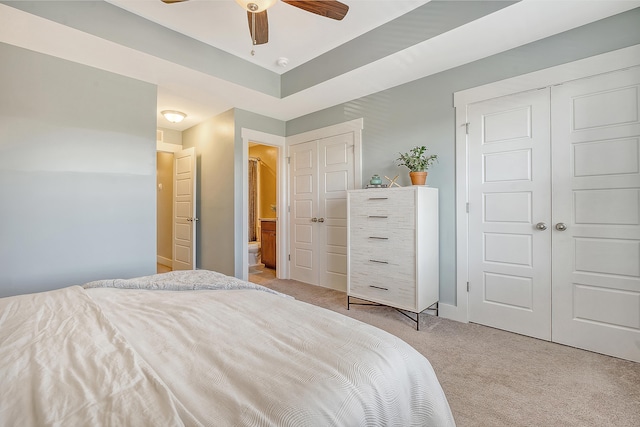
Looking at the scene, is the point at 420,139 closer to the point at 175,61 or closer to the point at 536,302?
the point at 536,302

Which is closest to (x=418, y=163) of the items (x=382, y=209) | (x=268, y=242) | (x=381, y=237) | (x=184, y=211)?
(x=382, y=209)

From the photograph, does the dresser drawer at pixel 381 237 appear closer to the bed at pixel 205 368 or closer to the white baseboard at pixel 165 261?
the bed at pixel 205 368

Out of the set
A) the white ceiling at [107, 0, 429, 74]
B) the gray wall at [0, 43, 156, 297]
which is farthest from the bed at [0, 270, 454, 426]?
the white ceiling at [107, 0, 429, 74]

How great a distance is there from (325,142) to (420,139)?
1.32 meters

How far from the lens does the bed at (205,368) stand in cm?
62

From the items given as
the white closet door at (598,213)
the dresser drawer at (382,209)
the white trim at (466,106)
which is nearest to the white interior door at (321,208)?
the dresser drawer at (382,209)

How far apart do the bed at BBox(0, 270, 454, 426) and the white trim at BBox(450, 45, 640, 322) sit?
6.59 ft

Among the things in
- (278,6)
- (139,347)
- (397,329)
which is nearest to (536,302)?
(397,329)

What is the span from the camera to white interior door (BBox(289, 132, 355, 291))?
3.69 m

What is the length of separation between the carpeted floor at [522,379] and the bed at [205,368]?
2.96 ft

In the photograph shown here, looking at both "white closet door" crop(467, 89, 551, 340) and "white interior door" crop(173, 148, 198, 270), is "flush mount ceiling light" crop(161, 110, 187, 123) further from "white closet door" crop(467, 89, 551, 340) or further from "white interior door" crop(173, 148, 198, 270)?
"white closet door" crop(467, 89, 551, 340)

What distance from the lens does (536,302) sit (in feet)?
7.72

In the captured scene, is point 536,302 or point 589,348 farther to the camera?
point 536,302

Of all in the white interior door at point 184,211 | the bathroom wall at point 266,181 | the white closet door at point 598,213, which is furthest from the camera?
the bathroom wall at point 266,181
